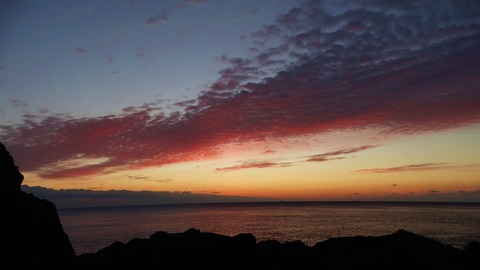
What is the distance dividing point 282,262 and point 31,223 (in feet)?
57.1

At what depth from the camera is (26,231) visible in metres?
24.1

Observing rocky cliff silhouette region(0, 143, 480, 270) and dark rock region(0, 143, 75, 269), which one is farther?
rocky cliff silhouette region(0, 143, 480, 270)

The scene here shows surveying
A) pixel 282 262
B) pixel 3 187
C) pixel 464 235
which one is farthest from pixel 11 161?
pixel 464 235

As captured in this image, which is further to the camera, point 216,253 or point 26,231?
point 26,231

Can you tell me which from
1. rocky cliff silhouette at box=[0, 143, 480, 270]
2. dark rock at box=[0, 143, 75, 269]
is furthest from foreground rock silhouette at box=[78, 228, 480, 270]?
dark rock at box=[0, 143, 75, 269]

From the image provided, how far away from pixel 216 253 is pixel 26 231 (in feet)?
43.3

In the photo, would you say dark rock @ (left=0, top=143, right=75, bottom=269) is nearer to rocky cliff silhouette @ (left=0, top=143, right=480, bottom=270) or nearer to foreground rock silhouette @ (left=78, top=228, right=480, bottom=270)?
rocky cliff silhouette @ (left=0, top=143, right=480, bottom=270)

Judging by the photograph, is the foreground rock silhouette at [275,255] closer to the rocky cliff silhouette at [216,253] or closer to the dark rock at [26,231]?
the rocky cliff silhouette at [216,253]

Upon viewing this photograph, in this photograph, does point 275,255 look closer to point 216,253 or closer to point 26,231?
point 216,253

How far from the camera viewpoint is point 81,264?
62.2ft

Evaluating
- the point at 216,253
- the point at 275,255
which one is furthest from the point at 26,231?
the point at 275,255

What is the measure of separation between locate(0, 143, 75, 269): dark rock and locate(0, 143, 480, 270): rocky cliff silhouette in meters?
0.04

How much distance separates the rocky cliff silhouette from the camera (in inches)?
701

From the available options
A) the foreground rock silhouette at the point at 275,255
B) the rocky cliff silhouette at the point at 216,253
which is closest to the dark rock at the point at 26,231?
the rocky cliff silhouette at the point at 216,253
